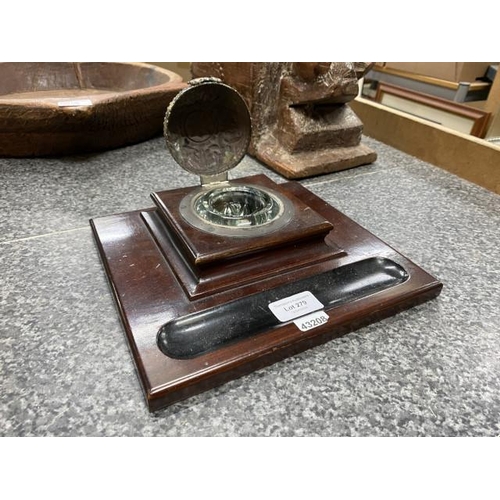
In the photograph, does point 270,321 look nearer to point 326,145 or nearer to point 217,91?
point 217,91

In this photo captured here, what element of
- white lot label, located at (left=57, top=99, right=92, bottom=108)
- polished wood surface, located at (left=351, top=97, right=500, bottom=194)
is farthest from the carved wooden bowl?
polished wood surface, located at (left=351, top=97, right=500, bottom=194)

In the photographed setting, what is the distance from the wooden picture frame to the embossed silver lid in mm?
1373

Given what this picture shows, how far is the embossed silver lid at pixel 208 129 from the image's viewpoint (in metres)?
0.71

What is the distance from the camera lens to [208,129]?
30.1 inches

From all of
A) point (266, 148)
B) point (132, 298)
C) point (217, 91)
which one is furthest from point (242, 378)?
point (266, 148)

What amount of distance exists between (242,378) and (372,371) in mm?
Answer: 185

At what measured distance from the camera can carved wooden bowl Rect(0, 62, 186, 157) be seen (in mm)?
1039

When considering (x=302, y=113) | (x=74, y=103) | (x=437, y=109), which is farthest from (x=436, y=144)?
(x=74, y=103)

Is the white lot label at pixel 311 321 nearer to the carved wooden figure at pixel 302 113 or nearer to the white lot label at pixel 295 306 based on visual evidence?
the white lot label at pixel 295 306

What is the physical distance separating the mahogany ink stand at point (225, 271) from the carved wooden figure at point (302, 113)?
15.6 inches

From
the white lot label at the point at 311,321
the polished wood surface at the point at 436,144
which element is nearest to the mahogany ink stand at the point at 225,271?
the white lot label at the point at 311,321

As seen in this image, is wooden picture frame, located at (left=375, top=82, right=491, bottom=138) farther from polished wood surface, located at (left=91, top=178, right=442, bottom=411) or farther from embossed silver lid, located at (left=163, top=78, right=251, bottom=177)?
embossed silver lid, located at (left=163, top=78, right=251, bottom=177)

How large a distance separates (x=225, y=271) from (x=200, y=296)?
0.19 ft
